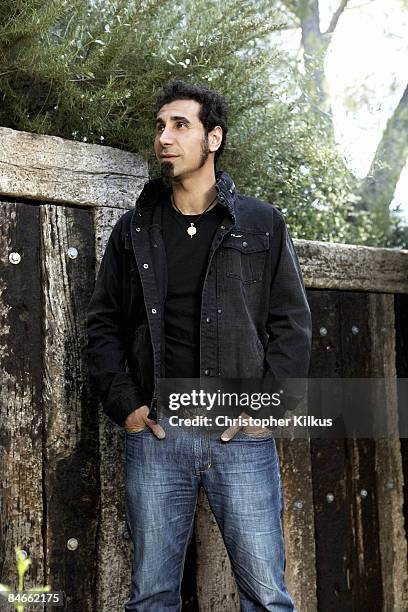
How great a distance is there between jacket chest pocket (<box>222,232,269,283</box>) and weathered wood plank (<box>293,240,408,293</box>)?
2.81 ft

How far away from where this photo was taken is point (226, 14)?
3.61 metres

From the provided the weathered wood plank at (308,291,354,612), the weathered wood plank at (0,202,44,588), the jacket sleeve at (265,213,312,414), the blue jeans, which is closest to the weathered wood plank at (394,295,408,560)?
the weathered wood plank at (308,291,354,612)

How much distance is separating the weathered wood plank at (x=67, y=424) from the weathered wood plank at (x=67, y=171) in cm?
9

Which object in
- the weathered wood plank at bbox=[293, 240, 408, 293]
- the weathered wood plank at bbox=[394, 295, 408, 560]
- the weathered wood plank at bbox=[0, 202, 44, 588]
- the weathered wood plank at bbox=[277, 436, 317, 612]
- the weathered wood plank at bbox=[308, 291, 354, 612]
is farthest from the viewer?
the weathered wood plank at bbox=[394, 295, 408, 560]

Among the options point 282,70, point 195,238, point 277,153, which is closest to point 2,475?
point 195,238

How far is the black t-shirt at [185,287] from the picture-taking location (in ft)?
9.78

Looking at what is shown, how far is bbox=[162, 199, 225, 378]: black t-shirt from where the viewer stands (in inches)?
117

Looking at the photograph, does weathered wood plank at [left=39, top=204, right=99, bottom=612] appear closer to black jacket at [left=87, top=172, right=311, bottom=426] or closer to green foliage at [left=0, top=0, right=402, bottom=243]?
black jacket at [left=87, top=172, right=311, bottom=426]

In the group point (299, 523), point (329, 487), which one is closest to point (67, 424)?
point (299, 523)

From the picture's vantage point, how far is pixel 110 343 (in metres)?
3.03

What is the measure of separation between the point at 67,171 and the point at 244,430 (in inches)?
49.0

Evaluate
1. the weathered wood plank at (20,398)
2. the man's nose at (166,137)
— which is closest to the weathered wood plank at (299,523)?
the weathered wood plank at (20,398)

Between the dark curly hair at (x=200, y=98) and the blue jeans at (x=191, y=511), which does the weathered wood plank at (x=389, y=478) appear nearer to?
the blue jeans at (x=191, y=511)

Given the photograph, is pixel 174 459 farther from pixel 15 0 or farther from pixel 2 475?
pixel 15 0
